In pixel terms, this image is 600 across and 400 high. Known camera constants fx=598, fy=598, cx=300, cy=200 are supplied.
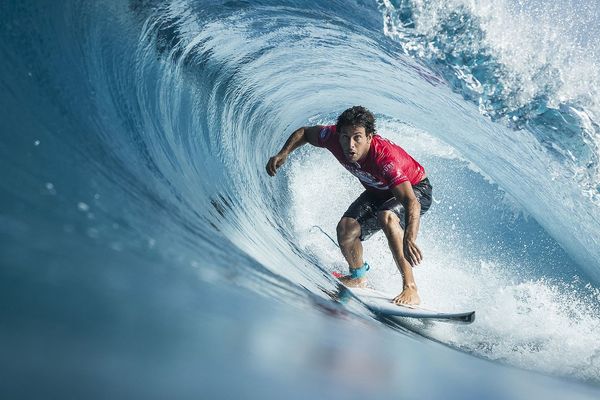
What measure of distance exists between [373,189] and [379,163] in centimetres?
49

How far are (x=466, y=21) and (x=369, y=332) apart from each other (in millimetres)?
2301

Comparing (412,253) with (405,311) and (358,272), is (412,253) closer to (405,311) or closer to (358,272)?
(405,311)

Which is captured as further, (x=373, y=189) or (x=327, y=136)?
(x=373, y=189)

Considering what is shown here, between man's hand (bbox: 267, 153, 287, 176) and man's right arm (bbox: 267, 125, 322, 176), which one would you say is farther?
man's right arm (bbox: 267, 125, 322, 176)

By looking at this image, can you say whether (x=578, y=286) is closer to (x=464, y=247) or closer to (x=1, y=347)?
(x=464, y=247)

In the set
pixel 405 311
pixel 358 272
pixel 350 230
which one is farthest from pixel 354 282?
pixel 405 311

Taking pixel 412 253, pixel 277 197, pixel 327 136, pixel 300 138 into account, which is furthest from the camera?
pixel 277 197

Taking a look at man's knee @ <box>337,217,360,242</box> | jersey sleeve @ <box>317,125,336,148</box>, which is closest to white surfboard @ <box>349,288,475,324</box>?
man's knee @ <box>337,217,360,242</box>

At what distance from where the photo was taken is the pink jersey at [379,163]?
13.5ft

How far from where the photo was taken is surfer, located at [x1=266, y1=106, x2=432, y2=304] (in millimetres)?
3979

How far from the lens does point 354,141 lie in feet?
13.1

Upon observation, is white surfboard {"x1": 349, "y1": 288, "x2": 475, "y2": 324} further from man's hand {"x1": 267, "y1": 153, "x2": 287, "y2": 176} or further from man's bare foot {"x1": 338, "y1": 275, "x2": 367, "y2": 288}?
man's hand {"x1": 267, "y1": 153, "x2": 287, "y2": 176}

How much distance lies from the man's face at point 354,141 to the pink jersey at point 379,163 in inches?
3.9

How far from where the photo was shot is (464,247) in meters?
6.98
